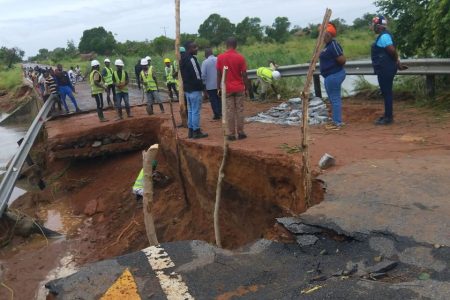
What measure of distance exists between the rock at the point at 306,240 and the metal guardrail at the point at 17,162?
6.64 metres

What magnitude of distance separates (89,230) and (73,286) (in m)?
6.66

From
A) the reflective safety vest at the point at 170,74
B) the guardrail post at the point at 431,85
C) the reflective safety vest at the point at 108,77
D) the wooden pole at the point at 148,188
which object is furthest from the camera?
the reflective safety vest at the point at 170,74

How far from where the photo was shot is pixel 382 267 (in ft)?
11.8

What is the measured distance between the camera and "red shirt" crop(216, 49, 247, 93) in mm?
7805

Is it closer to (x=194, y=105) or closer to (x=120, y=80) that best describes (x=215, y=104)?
(x=194, y=105)

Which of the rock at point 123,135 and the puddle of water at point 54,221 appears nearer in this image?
the puddle of water at point 54,221

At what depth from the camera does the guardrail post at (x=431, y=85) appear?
9234 millimetres

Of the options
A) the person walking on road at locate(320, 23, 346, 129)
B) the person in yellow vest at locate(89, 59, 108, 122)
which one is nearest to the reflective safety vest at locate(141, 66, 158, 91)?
the person in yellow vest at locate(89, 59, 108, 122)

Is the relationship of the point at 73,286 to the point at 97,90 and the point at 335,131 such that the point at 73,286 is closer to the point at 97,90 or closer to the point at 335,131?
the point at 335,131

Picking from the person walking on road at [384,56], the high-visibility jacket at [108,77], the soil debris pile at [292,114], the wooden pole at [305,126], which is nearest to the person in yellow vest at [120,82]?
the high-visibility jacket at [108,77]

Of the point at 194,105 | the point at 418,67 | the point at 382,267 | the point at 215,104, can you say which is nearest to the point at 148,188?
the point at 382,267

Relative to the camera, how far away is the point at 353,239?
410 centimetres

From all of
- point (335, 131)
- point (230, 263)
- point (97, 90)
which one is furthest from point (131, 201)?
point (230, 263)

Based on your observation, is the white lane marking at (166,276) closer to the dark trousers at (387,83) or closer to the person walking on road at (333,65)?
the person walking on road at (333,65)
